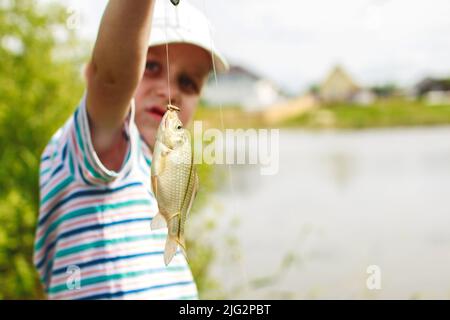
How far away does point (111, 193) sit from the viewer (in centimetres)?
143

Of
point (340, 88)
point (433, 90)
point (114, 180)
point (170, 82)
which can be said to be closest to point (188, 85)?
point (170, 82)

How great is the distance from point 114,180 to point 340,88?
1151 inches

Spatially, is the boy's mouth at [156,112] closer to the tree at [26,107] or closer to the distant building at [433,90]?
the tree at [26,107]

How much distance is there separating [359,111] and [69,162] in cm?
2036

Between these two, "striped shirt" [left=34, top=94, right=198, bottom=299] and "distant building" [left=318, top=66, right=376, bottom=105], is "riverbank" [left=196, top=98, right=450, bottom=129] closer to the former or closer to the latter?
"distant building" [left=318, top=66, right=376, bottom=105]

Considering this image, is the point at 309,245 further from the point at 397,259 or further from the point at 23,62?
the point at 23,62

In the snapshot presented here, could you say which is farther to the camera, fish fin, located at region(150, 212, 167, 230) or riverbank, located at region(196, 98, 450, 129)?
riverbank, located at region(196, 98, 450, 129)

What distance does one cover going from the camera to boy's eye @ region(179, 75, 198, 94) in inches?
62.8

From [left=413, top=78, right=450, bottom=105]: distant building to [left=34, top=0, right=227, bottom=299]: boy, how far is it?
1939 centimetres

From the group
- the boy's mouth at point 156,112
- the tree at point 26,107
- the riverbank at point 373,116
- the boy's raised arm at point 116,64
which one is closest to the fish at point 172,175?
the boy's raised arm at point 116,64

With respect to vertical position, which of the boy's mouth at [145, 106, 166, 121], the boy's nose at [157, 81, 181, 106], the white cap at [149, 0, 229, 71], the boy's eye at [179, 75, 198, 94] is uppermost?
the white cap at [149, 0, 229, 71]

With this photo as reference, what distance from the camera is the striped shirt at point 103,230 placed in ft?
4.64

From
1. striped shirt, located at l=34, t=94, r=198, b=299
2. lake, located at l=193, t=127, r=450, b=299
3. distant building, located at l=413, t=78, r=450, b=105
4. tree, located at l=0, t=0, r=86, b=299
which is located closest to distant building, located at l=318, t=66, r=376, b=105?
distant building, located at l=413, t=78, r=450, b=105
